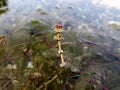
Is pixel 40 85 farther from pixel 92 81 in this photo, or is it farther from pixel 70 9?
pixel 70 9

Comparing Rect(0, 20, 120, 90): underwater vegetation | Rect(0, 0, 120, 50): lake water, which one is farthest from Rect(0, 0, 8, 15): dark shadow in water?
Rect(0, 20, 120, 90): underwater vegetation

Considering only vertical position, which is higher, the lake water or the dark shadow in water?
the dark shadow in water

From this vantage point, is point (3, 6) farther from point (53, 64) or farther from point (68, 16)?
point (53, 64)

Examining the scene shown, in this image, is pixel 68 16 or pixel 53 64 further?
pixel 68 16

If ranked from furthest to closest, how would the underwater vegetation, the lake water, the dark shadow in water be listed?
the dark shadow in water → the lake water → the underwater vegetation

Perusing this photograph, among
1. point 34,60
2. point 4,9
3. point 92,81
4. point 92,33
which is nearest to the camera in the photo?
point 92,81

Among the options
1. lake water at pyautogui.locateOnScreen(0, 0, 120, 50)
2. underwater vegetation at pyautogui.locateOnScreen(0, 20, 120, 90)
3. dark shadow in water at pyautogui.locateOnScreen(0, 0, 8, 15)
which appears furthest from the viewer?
dark shadow in water at pyautogui.locateOnScreen(0, 0, 8, 15)

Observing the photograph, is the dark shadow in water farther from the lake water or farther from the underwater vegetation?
the underwater vegetation

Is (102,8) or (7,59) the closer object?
(7,59)

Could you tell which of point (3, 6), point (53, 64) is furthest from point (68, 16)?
point (53, 64)

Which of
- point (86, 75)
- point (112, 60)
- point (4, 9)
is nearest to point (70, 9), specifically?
point (4, 9)

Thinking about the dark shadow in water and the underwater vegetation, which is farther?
the dark shadow in water
